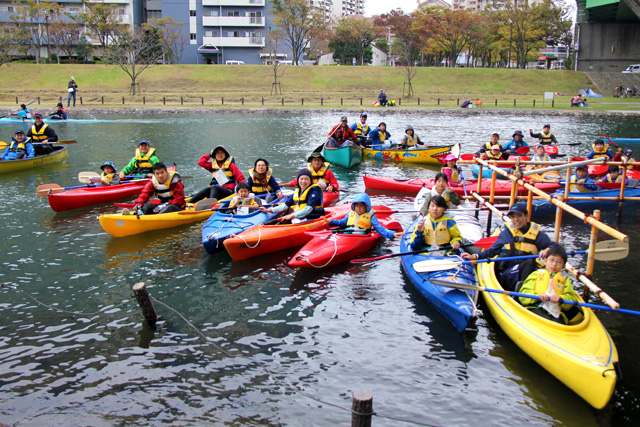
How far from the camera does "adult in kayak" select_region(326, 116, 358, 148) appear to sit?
2008 centimetres

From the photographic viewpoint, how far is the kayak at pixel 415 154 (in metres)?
20.1

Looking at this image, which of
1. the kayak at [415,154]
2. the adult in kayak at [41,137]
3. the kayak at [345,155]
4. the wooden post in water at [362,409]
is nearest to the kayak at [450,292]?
the wooden post in water at [362,409]

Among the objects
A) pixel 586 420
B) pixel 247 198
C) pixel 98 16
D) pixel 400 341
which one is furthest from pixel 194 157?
pixel 98 16

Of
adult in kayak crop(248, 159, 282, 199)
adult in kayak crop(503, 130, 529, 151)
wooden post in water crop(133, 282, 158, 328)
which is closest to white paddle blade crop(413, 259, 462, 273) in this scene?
wooden post in water crop(133, 282, 158, 328)

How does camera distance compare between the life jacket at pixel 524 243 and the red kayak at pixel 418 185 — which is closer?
the life jacket at pixel 524 243

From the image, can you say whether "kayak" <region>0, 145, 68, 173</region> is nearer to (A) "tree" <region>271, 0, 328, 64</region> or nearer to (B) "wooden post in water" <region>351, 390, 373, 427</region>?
(B) "wooden post in water" <region>351, 390, 373, 427</region>

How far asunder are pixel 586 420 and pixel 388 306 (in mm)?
3361

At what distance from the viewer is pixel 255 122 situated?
34.0 meters

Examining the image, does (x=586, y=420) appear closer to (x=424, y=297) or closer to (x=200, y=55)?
(x=424, y=297)

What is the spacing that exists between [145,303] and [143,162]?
331 inches

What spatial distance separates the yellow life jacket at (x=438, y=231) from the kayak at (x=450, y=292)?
0.34 metres

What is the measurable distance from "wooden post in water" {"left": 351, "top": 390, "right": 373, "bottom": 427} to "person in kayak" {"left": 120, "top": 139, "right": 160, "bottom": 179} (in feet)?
38.2

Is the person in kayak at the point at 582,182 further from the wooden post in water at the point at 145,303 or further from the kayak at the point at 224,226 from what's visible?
the wooden post in water at the point at 145,303

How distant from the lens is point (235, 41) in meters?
68.5
